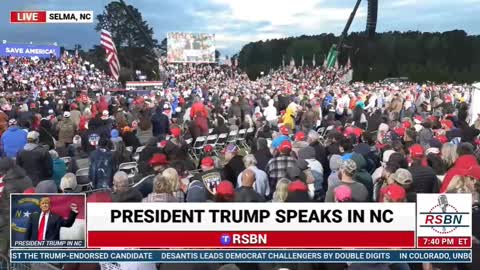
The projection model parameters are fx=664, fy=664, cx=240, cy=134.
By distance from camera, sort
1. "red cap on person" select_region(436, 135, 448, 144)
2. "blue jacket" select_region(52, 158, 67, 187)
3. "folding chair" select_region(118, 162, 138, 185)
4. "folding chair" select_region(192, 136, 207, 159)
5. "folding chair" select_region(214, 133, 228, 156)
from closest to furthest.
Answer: "blue jacket" select_region(52, 158, 67, 187) → "red cap on person" select_region(436, 135, 448, 144) → "folding chair" select_region(118, 162, 138, 185) → "folding chair" select_region(192, 136, 207, 159) → "folding chair" select_region(214, 133, 228, 156)

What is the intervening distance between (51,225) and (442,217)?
363 centimetres

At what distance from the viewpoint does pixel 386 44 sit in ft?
355

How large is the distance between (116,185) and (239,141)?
37.5ft

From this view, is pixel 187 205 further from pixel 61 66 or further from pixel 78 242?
pixel 61 66

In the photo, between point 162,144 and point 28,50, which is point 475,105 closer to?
point 162,144

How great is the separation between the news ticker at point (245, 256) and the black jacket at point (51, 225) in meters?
0.14

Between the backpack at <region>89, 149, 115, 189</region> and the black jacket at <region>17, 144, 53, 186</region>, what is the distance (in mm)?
707

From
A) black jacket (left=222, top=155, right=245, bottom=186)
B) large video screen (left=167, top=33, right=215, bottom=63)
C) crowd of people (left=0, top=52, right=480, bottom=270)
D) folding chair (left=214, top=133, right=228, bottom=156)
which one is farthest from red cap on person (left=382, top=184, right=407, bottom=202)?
large video screen (left=167, top=33, right=215, bottom=63)

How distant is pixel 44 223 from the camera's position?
239 inches

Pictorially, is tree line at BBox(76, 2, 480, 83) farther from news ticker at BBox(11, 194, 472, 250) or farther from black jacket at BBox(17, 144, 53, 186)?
news ticker at BBox(11, 194, 472, 250)

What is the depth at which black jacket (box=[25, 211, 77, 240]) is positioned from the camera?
6074 millimetres

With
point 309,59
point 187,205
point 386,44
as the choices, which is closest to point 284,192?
point 187,205

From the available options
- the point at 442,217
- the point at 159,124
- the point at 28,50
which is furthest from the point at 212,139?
the point at 28,50

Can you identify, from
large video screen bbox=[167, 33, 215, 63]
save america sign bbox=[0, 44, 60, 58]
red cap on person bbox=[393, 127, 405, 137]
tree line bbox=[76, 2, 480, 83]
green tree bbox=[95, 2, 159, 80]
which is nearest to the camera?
red cap on person bbox=[393, 127, 405, 137]
